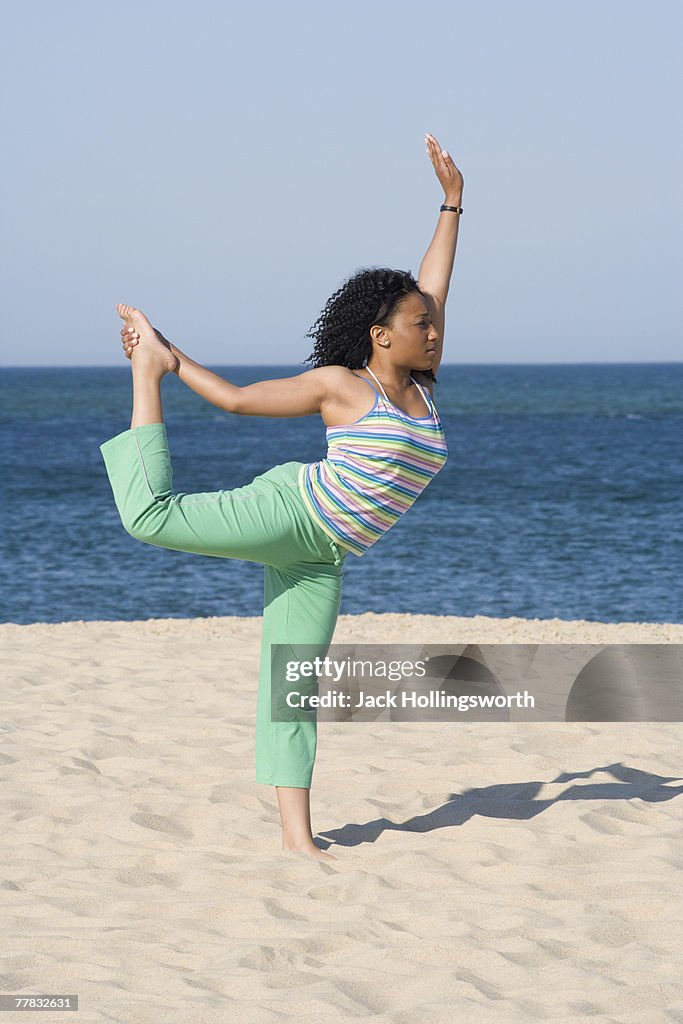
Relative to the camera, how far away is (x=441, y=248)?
511 cm

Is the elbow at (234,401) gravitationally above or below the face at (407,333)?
below

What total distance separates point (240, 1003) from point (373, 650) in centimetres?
538

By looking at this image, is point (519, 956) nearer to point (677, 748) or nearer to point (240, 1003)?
point (240, 1003)

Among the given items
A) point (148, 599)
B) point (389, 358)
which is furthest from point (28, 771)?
point (148, 599)

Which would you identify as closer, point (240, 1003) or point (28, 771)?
point (240, 1003)

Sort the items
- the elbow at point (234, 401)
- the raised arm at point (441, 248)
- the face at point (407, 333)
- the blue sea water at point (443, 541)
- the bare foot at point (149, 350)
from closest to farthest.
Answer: the elbow at point (234, 401)
the bare foot at point (149, 350)
the face at point (407, 333)
the raised arm at point (441, 248)
the blue sea water at point (443, 541)

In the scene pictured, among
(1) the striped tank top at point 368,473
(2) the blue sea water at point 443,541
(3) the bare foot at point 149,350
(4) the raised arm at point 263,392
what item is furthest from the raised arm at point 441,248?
(2) the blue sea water at point 443,541

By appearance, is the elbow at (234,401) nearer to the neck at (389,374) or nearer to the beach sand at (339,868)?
the neck at (389,374)

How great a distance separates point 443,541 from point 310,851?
60.9ft

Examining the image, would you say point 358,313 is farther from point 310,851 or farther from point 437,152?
point 310,851

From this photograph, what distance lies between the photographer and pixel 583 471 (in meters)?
38.8

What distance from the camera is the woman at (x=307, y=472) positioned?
429 centimetres

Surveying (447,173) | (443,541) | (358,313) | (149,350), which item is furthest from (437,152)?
(443,541)

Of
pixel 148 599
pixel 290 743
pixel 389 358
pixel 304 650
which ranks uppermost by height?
pixel 389 358
